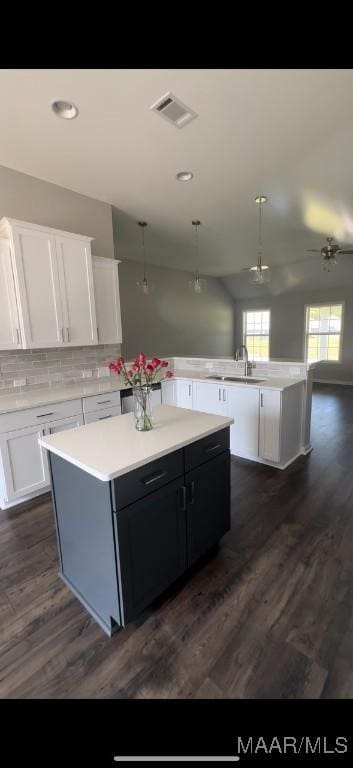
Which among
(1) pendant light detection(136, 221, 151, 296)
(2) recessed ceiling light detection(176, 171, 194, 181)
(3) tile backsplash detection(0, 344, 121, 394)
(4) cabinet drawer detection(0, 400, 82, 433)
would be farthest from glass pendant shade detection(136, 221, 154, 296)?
(4) cabinet drawer detection(0, 400, 82, 433)

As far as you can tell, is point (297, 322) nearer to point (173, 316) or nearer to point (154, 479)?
point (173, 316)

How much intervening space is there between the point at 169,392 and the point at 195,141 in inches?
103

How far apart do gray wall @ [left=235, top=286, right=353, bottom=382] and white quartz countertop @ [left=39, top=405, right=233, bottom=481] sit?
19.9 feet

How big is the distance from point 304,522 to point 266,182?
317cm

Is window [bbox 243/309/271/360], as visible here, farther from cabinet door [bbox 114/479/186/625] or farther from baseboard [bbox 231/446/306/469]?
cabinet door [bbox 114/479/186/625]

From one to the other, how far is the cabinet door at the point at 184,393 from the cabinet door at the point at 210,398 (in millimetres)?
99

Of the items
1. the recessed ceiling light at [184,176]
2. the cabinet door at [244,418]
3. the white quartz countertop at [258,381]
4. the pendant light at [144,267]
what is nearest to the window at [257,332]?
the pendant light at [144,267]

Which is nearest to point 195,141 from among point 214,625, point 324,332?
point 214,625

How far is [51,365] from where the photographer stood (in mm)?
3182

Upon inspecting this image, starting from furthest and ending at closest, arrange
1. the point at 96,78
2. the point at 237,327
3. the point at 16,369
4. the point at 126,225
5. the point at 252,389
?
the point at 237,327 → the point at 126,225 → the point at 252,389 → the point at 16,369 → the point at 96,78
